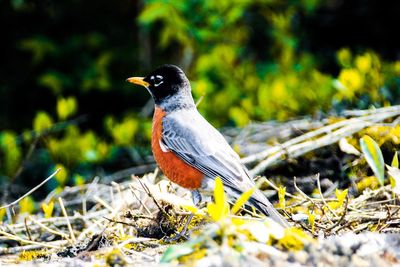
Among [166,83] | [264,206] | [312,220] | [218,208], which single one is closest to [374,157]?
[312,220]

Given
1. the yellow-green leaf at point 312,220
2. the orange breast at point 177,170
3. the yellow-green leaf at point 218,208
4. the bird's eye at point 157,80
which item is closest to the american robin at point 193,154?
the orange breast at point 177,170

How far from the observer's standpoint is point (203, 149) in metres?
3.79

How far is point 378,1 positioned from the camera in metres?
6.54

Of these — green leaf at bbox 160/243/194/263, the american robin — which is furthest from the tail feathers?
green leaf at bbox 160/243/194/263

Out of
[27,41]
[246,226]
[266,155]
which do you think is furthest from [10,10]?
[246,226]

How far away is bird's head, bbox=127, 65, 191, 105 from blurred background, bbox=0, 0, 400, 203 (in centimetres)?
78

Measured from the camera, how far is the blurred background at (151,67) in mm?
5281

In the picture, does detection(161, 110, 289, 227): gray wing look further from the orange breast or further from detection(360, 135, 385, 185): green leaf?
detection(360, 135, 385, 185): green leaf

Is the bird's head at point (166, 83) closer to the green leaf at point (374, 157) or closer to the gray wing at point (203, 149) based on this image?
the gray wing at point (203, 149)

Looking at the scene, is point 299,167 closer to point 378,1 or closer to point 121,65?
point 378,1

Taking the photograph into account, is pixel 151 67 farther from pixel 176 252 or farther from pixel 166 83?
pixel 176 252

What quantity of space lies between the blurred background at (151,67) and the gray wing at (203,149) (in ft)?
3.11

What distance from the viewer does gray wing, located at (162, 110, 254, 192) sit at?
3.52 m

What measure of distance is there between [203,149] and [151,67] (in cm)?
421
